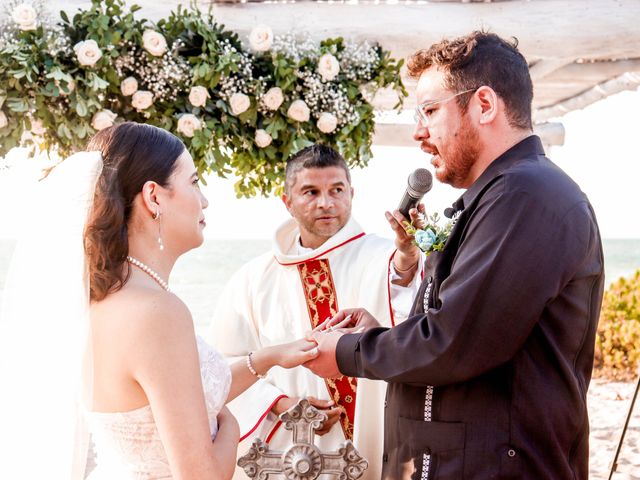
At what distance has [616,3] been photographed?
5262 millimetres

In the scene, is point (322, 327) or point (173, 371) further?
point (322, 327)

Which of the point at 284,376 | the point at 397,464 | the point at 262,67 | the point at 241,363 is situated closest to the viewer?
the point at 397,464

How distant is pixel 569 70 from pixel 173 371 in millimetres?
5069

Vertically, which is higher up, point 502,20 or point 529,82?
point 502,20

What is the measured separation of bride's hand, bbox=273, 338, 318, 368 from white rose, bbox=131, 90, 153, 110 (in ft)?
5.64

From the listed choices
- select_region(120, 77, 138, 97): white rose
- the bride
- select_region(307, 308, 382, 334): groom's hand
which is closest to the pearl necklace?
the bride

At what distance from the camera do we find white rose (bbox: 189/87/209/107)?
170 inches

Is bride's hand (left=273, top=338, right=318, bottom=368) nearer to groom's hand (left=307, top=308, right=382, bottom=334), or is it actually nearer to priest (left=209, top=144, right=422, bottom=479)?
groom's hand (left=307, top=308, right=382, bottom=334)

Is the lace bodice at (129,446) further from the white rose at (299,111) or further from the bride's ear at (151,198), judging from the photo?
the white rose at (299,111)

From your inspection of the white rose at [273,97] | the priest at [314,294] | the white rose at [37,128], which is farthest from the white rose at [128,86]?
the priest at [314,294]

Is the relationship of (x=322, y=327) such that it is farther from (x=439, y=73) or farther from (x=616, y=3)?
(x=616, y=3)

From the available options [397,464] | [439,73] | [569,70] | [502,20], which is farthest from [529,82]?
[569,70]

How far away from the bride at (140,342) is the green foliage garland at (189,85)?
64.2 inches

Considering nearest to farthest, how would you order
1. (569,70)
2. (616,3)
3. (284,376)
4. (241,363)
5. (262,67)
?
(241,363) → (284,376) → (262,67) → (616,3) → (569,70)
